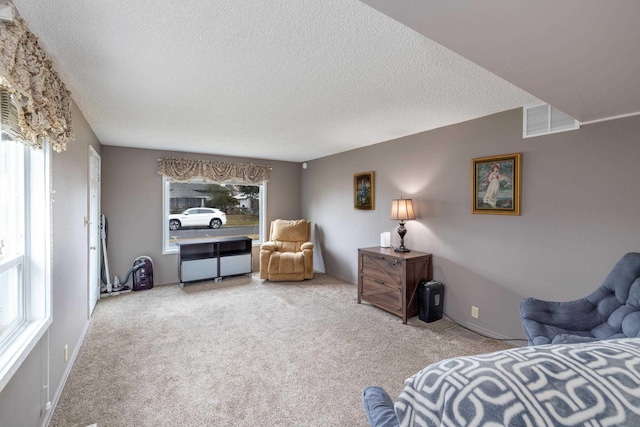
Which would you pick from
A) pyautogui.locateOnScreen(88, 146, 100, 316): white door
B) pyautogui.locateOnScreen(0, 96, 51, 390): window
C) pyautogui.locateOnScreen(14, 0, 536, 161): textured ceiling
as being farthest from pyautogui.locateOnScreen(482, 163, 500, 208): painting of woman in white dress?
pyautogui.locateOnScreen(88, 146, 100, 316): white door

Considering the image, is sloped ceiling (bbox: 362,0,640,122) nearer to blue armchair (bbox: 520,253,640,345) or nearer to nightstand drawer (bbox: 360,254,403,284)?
blue armchair (bbox: 520,253,640,345)

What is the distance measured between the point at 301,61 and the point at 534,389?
76.8 inches

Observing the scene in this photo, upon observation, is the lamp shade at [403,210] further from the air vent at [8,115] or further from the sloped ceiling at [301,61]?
the air vent at [8,115]

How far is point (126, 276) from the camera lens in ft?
14.5

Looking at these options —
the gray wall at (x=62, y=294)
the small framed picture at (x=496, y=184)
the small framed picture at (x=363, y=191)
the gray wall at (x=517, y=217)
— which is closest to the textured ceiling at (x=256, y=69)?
the gray wall at (x=517, y=217)

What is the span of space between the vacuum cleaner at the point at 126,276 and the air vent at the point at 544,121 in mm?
5337

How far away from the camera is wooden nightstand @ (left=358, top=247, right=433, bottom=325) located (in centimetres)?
324

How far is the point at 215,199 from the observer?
18.1 ft

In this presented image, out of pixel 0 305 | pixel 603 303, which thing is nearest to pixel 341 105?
pixel 603 303

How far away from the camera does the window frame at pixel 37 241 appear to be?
1771 mm

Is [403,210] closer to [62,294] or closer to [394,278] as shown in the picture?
[394,278]

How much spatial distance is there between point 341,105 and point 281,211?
3694mm

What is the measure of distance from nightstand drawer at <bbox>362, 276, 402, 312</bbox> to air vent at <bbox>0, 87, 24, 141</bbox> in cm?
338

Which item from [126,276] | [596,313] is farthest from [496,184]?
[126,276]
